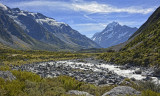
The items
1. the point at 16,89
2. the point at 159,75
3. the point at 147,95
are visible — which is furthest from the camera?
the point at 159,75

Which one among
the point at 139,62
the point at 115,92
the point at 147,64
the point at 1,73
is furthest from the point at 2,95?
the point at 139,62

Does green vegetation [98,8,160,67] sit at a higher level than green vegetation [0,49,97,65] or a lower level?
higher

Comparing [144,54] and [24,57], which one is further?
[24,57]

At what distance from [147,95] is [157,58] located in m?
26.1

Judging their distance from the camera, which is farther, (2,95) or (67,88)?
(67,88)

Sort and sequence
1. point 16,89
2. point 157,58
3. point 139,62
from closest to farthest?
1. point 16,89
2. point 157,58
3. point 139,62

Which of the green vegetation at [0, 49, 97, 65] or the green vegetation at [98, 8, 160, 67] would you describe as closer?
the green vegetation at [98, 8, 160, 67]

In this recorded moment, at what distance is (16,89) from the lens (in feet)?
30.9

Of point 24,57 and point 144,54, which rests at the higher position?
point 144,54

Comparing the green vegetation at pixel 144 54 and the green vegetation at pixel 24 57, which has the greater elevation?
the green vegetation at pixel 144 54

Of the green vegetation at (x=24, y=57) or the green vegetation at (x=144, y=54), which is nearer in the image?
the green vegetation at (x=144, y=54)

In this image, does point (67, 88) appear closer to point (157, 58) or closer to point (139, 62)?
point (157, 58)

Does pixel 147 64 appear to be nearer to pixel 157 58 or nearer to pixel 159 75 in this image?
pixel 157 58

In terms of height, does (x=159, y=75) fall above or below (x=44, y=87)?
below
